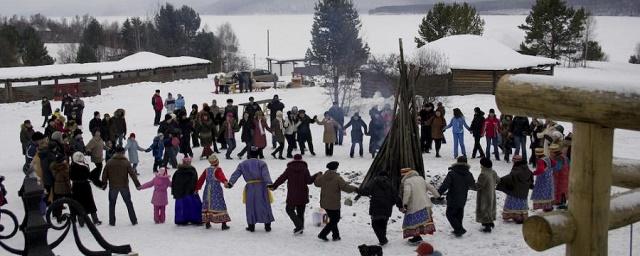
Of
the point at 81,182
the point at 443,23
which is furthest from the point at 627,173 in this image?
the point at 443,23

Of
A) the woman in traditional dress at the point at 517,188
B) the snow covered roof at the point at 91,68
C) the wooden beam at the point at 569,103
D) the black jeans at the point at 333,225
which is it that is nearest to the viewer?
the wooden beam at the point at 569,103

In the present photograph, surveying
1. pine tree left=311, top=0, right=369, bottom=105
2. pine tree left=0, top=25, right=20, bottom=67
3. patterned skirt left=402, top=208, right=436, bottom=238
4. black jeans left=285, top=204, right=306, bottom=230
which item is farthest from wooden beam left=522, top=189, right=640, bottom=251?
pine tree left=0, top=25, right=20, bottom=67

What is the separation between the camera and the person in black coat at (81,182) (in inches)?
408

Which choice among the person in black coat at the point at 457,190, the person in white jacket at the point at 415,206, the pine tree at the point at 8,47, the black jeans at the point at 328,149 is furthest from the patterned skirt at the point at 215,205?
the pine tree at the point at 8,47

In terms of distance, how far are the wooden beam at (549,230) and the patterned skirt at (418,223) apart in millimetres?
6055

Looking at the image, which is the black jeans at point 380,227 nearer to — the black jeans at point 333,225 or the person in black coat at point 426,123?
the black jeans at point 333,225

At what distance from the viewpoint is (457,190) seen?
10109 millimetres

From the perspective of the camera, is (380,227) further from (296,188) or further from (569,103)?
(569,103)

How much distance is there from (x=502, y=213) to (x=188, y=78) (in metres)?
30.0

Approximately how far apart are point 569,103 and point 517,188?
288 inches

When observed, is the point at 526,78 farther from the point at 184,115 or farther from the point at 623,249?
the point at 184,115

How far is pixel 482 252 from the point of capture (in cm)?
955

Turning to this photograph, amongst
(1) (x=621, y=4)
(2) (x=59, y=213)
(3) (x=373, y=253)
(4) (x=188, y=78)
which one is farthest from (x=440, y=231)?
(1) (x=621, y=4)

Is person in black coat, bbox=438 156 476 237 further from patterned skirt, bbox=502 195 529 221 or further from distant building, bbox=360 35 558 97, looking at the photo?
distant building, bbox=360 35 558 97
